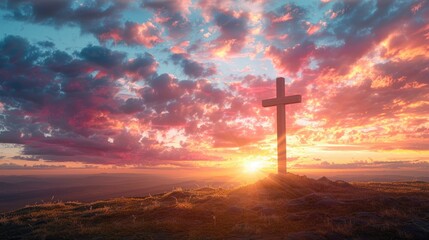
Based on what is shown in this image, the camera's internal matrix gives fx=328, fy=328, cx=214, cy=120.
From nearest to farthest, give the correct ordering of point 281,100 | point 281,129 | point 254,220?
point 254,220 → point 281,129 → point 281,100

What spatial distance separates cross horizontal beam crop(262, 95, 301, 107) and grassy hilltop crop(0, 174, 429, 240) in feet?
21.4

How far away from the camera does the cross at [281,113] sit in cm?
2322

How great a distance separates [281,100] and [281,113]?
37.3 inches

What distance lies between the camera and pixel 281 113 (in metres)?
24.0

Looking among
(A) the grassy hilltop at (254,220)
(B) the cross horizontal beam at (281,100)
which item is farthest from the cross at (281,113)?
(A) the grassy hilltop at (254,220)

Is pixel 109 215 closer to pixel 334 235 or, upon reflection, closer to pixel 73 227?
pixel 73 227

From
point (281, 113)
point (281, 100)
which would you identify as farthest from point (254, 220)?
point (281, 100)

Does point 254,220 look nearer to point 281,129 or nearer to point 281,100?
point 281,129

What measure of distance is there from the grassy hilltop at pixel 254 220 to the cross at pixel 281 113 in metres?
3.83

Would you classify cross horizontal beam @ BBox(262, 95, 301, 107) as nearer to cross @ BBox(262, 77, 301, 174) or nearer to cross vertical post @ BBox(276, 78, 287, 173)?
cross @ BBox(262, 77, 301, 174)

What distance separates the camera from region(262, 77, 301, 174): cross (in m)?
23.2

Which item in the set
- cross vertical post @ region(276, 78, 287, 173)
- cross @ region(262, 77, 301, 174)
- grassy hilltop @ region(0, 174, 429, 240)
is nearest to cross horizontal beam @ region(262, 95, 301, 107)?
cross @ region(262, 77, 301, 174)

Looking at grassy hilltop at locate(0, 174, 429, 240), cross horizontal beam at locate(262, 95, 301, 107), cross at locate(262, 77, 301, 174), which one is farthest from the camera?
cross at locate(262, 77, 301, 174)

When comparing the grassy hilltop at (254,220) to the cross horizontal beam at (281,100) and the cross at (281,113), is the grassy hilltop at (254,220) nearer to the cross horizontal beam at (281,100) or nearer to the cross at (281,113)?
the cross at (281,113)
